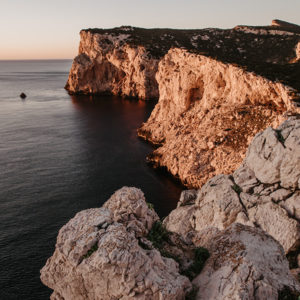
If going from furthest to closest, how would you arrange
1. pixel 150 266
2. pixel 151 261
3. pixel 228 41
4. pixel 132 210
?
pixel 228 41 → pixel 132 210 → pixel 151 261 → pixel 150 266

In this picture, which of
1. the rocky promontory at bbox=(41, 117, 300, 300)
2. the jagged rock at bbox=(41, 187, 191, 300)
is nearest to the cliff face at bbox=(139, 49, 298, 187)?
the rocky promontory at bbox=(41, 117, 300, 300)

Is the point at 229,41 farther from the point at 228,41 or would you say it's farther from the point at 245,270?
the point at 245,270

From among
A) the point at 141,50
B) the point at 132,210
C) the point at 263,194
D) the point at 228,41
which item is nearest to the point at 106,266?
the point at 132,210

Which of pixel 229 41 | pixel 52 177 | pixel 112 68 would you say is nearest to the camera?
pixel 52 177

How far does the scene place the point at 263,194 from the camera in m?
22.6

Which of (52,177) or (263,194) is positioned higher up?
(263,194)

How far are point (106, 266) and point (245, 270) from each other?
5085mm

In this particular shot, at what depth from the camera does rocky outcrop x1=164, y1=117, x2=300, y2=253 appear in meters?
20.6

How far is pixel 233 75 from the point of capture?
45812 mm

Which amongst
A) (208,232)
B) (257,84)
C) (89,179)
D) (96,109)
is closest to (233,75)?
(257,84)

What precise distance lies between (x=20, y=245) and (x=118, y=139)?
4060 cm

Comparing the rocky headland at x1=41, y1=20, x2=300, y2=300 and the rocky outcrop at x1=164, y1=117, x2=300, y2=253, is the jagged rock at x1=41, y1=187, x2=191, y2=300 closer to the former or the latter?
the rocky headland at x1=41, y1=20, x2=300, y2=300

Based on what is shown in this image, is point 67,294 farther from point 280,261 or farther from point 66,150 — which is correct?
point 66,150

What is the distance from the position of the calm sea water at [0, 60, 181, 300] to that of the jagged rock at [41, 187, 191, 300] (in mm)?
19378
